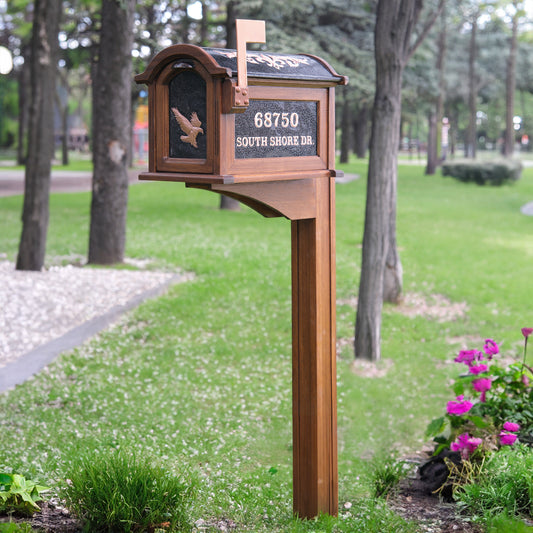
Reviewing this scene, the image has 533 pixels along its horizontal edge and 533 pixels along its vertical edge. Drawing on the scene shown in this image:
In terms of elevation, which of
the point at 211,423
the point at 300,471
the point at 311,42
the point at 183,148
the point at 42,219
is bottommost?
the point at 211,423

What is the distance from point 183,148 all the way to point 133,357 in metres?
4.55

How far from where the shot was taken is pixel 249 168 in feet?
11.4

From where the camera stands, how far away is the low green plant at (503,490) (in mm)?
3723

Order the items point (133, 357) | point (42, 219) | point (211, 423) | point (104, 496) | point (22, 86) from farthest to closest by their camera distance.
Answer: point (22, 86) → point (42, 219) → point (133, 357) → point (211, 423) → point (104, 496)

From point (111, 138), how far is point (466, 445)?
330 inches

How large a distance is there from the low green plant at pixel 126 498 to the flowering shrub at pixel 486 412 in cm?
186

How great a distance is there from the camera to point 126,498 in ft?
11.3

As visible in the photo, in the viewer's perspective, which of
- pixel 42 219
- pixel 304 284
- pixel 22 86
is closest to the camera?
pixel 304 284

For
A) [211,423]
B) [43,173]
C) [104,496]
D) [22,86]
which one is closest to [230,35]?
[43,173]

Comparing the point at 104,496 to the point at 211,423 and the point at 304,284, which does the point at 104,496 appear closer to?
the point at 304,284

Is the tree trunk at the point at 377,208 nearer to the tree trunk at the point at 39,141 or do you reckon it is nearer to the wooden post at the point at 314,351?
the wooden post at the point at 314,351

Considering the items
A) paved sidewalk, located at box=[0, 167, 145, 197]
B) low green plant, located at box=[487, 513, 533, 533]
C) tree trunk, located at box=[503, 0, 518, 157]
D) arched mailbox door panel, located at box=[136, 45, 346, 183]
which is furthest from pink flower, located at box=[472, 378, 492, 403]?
tree trunk, located at box=[503, 0, 518, 157]

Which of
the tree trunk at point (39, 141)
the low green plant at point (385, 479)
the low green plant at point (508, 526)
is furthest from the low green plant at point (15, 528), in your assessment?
the tree trunk at point (39, 141)

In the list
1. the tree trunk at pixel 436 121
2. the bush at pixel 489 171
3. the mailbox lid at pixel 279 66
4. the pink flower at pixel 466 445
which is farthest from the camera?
the tree trunk at pixel 436 121
